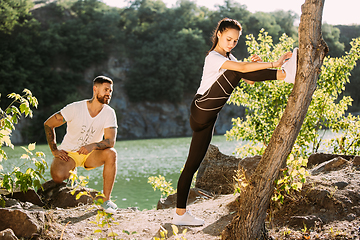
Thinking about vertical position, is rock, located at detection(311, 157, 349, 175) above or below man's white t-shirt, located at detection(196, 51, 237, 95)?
below

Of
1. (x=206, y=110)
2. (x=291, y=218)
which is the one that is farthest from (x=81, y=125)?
(x=291, y=218)

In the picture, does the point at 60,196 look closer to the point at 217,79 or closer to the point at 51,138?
the point at 51,138

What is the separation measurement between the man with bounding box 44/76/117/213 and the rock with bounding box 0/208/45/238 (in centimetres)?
160

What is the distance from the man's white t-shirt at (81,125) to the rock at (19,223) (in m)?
1.75

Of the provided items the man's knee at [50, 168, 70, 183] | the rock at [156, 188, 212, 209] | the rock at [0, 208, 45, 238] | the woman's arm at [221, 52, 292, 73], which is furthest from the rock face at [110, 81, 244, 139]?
the woman's arm at [221, 52, 292, 73]

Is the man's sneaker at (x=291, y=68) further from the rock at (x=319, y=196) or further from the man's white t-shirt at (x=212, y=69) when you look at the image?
the rock at (x=319, y=196)

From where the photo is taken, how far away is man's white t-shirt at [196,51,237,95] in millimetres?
2656

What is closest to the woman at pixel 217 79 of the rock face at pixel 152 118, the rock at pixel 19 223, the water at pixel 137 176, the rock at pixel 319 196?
the rock at pixel 319 196

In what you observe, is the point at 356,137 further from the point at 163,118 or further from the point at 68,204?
the point at 163,118

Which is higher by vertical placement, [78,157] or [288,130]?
[288,130]

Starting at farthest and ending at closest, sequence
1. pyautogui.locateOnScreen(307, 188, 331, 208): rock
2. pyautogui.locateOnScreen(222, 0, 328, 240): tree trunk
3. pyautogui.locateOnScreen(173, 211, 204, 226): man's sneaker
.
A: pyautogui.locateOnScreen(173, 211, 204, 226): man's sneaker
pyautogui.locateOnScreen(307, 188, 331, 208): rock
pyautogui.locateOnScreen(222, 0, 328, 240): tree trunk

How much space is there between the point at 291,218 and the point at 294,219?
0.04 m

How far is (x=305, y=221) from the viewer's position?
265cm

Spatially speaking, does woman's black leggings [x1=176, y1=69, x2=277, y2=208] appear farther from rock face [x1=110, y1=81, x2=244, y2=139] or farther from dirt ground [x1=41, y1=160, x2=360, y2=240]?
rock face [x1=110, y1=81, x2=244, y2=139]
